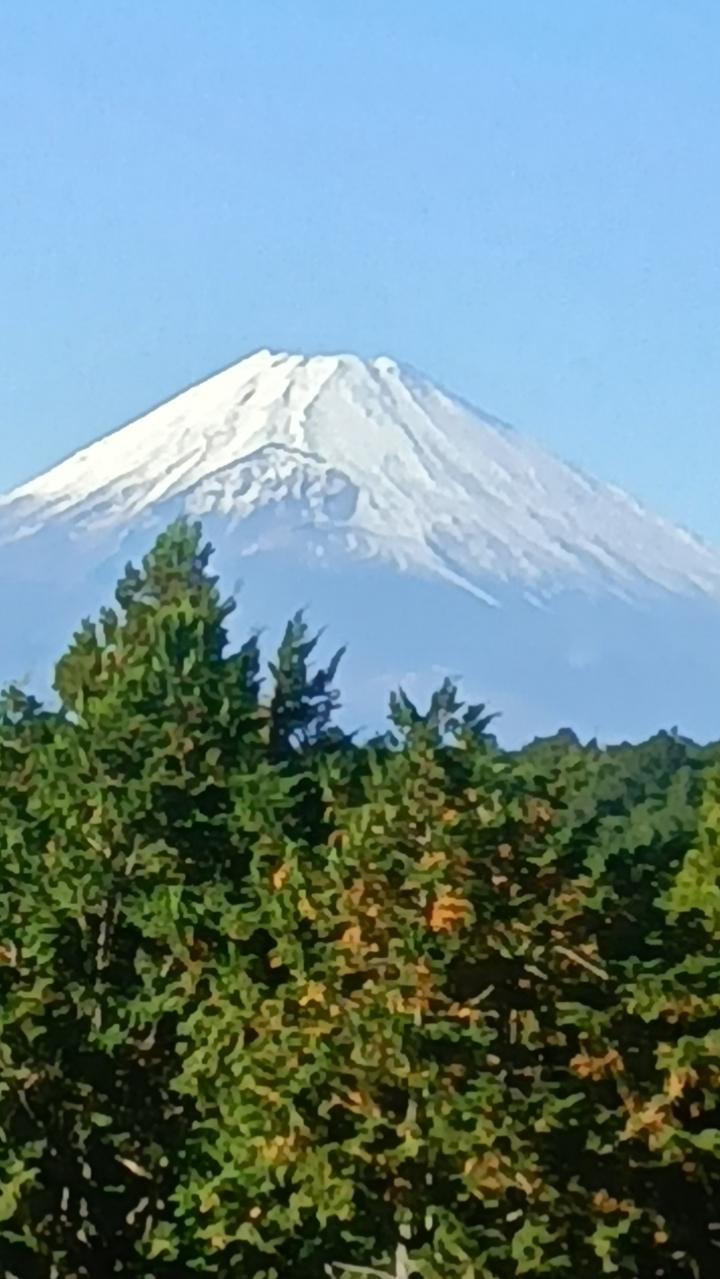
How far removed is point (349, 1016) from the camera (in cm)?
3206

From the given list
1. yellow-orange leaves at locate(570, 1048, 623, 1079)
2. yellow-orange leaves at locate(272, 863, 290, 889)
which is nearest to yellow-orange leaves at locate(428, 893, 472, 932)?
yellow-orange leaves at locate(570, 1048, 623, 1079)

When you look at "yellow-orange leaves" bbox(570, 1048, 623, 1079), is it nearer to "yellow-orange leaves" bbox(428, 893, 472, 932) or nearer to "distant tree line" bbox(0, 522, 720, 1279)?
"distant tree line" bbox(0, 522, 720, 1279)

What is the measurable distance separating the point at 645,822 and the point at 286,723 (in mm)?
20781

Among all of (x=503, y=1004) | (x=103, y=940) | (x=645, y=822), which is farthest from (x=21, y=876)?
(x=645, y=822)

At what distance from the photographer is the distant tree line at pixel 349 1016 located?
3188cm

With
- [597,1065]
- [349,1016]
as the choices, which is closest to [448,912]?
[349,1016]

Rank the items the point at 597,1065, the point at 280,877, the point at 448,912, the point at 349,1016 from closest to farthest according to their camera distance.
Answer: the point at 349,1016 < the point at 448,912 < the point at 597,1065 < the point at 280,877

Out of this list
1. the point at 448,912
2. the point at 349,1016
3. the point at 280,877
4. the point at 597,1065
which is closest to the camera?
the point at 349,1016

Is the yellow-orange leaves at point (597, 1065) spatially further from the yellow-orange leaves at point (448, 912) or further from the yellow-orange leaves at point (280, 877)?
the yellow-orange leaves at point (280, 877)

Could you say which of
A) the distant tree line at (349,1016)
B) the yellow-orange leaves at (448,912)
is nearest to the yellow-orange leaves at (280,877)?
the distant tree line at (349,1016)

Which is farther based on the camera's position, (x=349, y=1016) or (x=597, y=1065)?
(x=597, y=1065)

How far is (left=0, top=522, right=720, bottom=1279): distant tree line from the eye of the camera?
31875 mm

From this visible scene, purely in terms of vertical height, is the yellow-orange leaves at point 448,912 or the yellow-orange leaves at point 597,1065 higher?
the yellow-orange leaves at point 448,912

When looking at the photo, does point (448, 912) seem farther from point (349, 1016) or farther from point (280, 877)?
point (280, 877)
